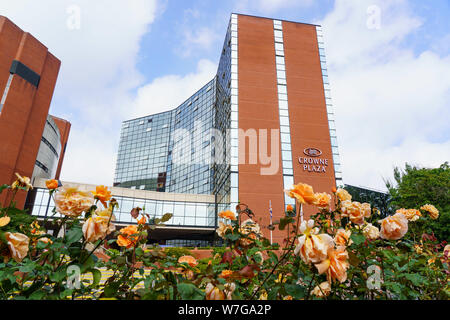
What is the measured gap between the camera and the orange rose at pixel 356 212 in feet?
5.33

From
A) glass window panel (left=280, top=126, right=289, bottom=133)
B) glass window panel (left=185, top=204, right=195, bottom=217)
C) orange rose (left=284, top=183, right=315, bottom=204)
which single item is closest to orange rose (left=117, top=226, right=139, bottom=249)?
orange rose (left=284, top=183, right=315, bottom=204)

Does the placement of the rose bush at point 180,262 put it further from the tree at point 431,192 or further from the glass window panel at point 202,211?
the glass window panel at point 202,211

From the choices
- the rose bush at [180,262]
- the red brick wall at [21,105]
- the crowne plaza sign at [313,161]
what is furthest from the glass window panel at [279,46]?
the rose bush at [180,262]

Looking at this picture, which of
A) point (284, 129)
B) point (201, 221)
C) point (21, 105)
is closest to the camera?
point (21, 105)

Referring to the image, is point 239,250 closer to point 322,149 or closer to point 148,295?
point 148,295

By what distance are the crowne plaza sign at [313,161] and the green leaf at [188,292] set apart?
85.0 ft

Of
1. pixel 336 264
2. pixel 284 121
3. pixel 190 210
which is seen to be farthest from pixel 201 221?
pixel 336 264

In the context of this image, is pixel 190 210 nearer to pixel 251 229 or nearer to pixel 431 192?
pixel 431 192

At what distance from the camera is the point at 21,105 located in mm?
23703

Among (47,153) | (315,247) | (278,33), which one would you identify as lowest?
(315,247)

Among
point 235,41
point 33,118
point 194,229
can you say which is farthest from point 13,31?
point 194,229

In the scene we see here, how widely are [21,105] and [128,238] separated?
29.3 m
